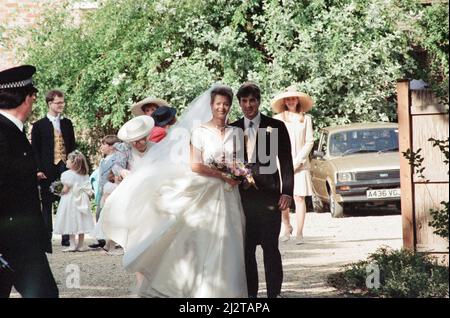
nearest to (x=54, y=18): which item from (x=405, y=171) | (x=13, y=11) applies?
(x=13, y=11)

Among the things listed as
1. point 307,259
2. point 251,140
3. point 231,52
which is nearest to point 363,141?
point 231,52

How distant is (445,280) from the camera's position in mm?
10273

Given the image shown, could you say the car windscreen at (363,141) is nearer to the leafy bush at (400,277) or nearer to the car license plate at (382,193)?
the car license plate at (382,193)

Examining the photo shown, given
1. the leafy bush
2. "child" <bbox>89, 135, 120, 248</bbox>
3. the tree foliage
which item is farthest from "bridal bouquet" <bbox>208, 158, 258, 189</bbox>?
the tree foliage

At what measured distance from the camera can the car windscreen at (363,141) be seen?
21.3 metres

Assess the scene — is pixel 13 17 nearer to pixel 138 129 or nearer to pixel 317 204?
pixel 317 204

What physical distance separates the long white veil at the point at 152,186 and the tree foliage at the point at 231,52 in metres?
12.0

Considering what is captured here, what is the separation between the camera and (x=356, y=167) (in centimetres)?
2036

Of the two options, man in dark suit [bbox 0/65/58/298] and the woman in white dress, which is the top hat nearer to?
man in dark suit [bbox 0/65/58/298]

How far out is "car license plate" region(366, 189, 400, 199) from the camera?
20.3 meters

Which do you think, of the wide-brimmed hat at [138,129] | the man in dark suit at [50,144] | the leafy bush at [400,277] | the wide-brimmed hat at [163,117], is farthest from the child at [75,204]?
the leafy bush at [400,277]

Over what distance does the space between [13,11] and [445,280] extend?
60.1 feet

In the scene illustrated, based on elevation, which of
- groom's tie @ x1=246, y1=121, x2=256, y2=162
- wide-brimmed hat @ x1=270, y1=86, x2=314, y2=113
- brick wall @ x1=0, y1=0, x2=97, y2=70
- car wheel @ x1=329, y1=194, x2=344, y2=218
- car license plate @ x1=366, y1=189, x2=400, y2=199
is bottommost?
car wheel @ x1=329, y1=194, x2=344, y2=218

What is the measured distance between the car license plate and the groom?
9.88 m
